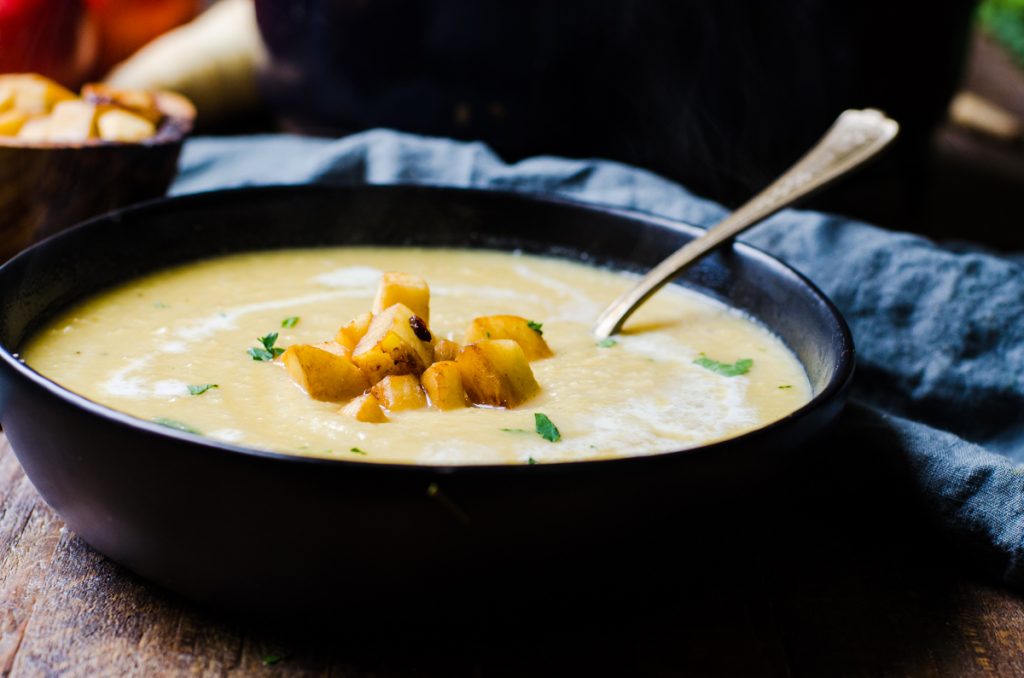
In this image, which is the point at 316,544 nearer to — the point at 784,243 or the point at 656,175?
the point at 784,243

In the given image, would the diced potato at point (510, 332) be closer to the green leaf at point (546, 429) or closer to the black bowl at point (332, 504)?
the green leaf at point (546, 429)

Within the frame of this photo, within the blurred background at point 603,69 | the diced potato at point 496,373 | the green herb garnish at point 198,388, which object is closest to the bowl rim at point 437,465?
the green herb garnish at point 198,388

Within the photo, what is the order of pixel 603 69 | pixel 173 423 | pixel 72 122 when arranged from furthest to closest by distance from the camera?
pixel 603 69 → pixel 72 122 → pixel 173 423

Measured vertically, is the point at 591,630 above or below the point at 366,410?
below

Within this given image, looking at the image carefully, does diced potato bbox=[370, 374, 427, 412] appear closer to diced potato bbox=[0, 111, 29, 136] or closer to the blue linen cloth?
the blue linen cloth

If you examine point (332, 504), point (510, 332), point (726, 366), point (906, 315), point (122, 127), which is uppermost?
point (332, 504)

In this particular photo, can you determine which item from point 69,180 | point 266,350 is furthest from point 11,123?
point 266,350

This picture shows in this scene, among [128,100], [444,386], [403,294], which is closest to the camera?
[444,386]

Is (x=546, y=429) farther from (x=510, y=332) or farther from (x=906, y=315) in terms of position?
(x=906, y=315)
